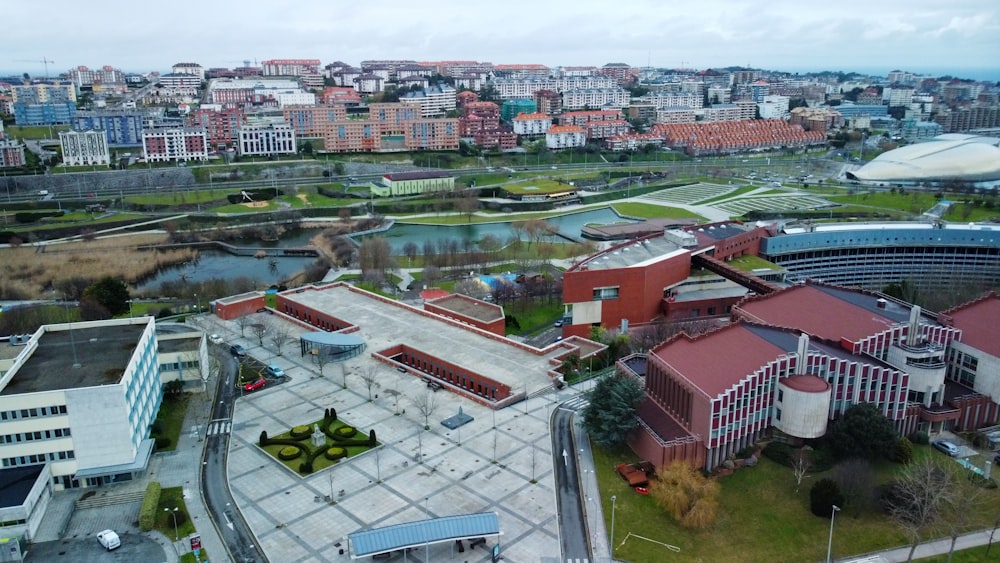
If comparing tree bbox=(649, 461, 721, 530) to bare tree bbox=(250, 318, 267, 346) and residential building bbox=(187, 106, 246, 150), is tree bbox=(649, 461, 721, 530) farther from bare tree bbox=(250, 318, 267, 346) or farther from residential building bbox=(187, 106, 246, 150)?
residential building bbox=(187, 106, 246, 150)

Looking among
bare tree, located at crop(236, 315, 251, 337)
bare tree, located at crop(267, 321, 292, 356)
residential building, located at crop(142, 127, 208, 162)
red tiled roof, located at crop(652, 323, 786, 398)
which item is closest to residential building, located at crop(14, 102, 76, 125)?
residential building, located at crop(142, 127, 208, 162)

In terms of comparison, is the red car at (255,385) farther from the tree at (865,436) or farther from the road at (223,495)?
the tree at (865,436)

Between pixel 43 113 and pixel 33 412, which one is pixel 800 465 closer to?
pixel 33 412

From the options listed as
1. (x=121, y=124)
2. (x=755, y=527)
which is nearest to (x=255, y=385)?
(x=755, y=527)

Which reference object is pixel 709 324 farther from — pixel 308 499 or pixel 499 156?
pixel 499 156

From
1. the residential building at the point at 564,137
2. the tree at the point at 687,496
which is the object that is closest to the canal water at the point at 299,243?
the residential building at the point at 564,137

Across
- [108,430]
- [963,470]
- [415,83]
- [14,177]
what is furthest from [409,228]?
[415,83]
